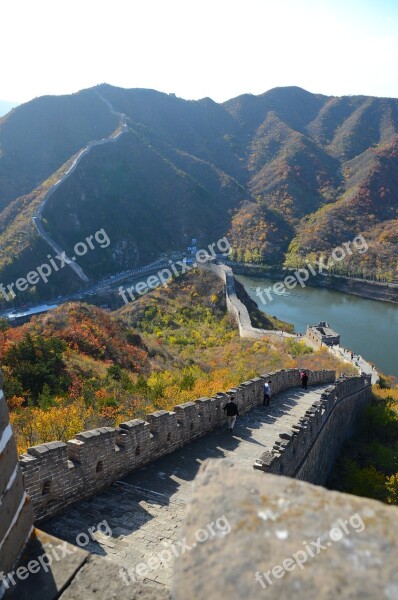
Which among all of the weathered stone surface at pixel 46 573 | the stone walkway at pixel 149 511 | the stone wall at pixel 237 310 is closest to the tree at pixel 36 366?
the stone walkway at pixel 149 511

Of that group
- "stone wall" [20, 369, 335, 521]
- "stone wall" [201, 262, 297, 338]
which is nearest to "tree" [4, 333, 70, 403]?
"stone wall" [20, 369, 335, 521]

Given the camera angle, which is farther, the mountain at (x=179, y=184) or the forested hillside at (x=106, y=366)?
the mountain at (x=179, y=184)

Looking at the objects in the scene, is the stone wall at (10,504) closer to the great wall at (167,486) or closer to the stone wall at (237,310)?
the great wall at (167,486)

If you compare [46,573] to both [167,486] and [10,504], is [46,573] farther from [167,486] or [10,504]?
[167,486]

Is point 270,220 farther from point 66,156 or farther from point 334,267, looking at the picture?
point 66,156

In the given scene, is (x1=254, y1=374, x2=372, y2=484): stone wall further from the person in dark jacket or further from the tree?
the tree

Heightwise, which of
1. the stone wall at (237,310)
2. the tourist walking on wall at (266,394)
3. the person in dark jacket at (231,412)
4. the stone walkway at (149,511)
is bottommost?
the stone wall at (237,310)

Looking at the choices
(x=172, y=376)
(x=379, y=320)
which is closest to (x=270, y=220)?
(x=379, y=320)
